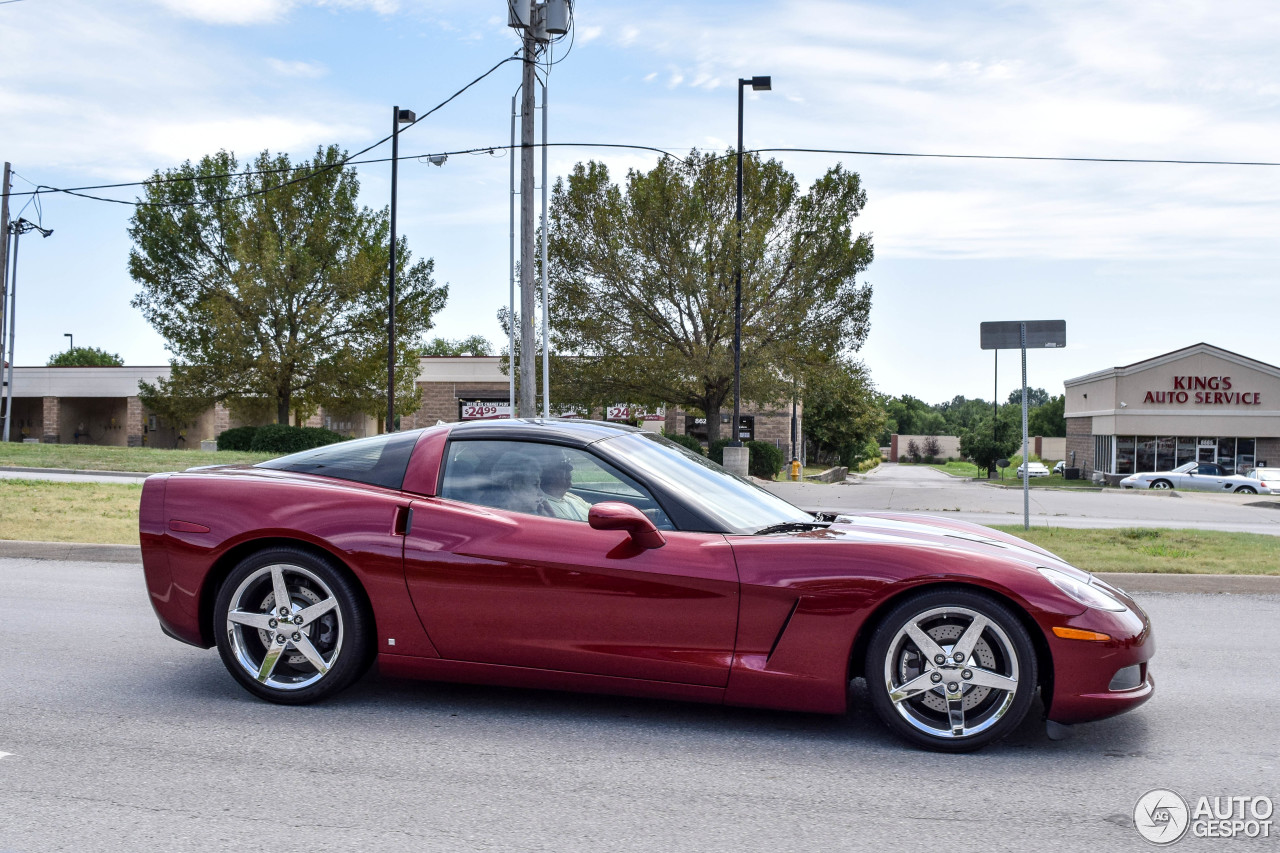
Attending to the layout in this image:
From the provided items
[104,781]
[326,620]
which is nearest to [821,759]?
[326,620]

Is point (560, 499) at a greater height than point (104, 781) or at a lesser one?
greater

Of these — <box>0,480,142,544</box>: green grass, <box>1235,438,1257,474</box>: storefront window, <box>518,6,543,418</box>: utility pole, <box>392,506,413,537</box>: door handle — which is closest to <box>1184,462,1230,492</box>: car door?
<box>1235,438,1257,474</box>: storefront window

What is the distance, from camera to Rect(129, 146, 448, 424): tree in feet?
110

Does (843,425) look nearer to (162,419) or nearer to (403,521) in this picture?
(162,419)

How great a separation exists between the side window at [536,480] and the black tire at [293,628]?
0.63m

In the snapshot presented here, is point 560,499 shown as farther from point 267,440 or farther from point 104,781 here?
point 267,440

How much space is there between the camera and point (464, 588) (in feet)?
13.6

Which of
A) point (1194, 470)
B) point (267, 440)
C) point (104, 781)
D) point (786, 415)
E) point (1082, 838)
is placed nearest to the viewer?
point (1082, 838)

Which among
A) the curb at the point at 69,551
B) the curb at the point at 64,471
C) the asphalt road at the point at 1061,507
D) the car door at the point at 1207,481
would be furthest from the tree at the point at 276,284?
the car door at the point at 1207,481

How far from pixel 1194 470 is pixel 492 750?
41.4 metres

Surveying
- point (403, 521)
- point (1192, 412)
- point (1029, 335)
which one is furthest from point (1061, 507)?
point (1192, 412)

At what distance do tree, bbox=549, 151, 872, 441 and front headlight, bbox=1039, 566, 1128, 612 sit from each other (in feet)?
83.5

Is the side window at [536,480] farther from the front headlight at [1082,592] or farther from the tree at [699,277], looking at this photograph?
the tree at [699,277]

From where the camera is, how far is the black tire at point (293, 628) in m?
4.27
